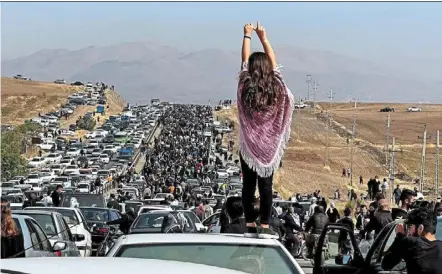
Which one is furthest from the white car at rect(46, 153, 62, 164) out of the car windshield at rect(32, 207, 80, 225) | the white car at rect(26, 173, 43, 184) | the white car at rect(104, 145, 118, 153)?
the car windshield at rect(32, 207, 80, 225)

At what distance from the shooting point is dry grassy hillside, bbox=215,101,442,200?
3634 inches

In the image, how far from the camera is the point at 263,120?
25.3 feet

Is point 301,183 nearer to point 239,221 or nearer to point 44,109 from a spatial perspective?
point 239,221

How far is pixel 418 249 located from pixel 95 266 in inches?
206

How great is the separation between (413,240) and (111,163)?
94147 mm

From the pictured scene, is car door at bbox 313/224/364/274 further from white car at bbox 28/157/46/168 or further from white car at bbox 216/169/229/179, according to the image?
white car at bbox 28/157/46/168

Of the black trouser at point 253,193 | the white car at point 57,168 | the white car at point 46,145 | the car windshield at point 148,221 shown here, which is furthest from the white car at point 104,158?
the black trouser at point 253,193

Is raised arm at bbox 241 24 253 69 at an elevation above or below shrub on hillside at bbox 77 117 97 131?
below

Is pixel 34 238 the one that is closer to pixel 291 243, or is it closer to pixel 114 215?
pixel 291 243

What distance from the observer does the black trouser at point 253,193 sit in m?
7.80

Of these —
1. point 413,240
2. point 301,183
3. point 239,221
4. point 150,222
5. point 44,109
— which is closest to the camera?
point 413,240

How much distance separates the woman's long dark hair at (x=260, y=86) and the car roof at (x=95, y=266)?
350 cm

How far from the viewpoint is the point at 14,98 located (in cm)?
19100

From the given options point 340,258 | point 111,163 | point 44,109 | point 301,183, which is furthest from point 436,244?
point 44,109
